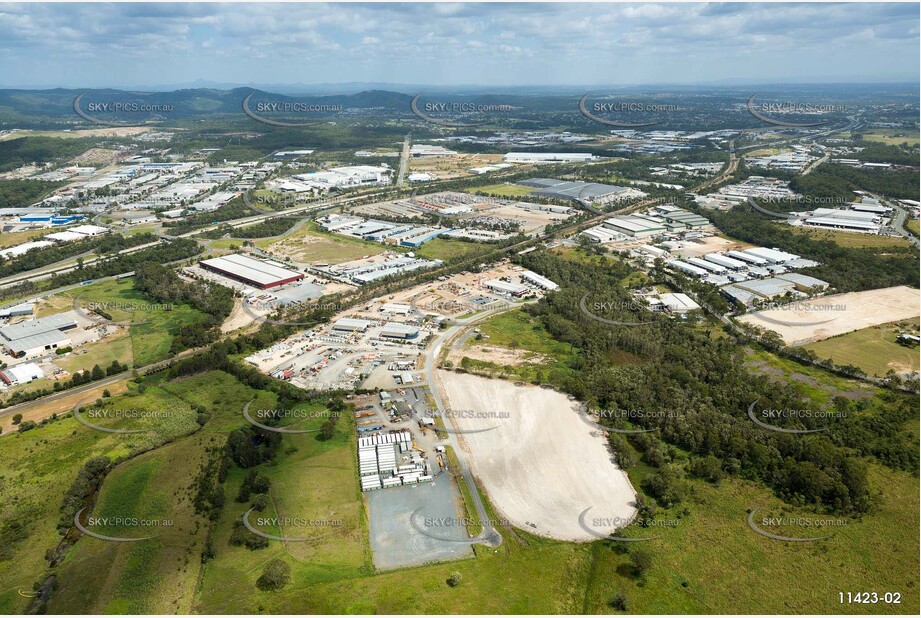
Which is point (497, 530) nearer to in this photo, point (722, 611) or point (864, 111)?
point (722, 611)

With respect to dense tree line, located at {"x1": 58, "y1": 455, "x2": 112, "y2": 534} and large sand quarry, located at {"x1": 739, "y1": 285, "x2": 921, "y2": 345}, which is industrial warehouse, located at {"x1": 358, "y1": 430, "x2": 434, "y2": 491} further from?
large sand quarry, located at {"x1": 739, "y1": 285, "x2": 921, "y2": 345}

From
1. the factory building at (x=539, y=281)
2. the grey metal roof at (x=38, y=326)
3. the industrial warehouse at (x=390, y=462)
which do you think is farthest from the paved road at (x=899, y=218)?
the grey metal roof at (x=38, y=326)

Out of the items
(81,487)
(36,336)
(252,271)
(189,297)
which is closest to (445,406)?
(81,487)

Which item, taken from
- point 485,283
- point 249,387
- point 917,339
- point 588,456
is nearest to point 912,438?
point 917,339

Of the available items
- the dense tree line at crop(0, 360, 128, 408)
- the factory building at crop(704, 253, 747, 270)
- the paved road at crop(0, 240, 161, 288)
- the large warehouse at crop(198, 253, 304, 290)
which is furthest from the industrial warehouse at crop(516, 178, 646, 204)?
the dense tree line at crop(0, 360, 128, 408)

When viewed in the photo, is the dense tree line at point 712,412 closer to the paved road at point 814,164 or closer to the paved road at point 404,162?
the paved road at point 404,162
